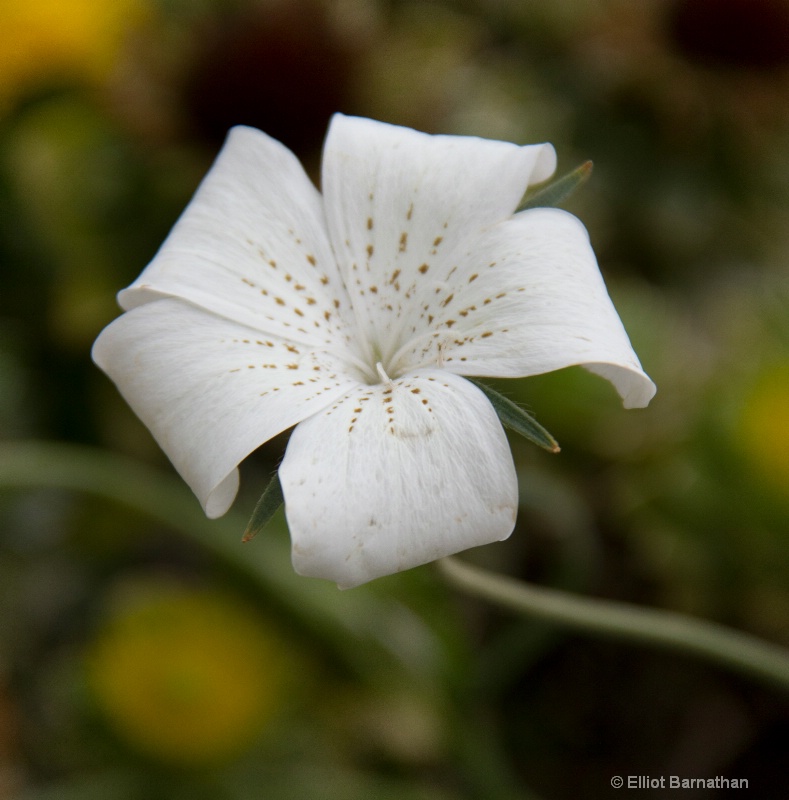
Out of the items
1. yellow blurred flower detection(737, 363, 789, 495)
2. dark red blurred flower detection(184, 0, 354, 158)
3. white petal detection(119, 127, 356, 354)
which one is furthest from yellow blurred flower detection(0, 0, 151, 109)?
yellow blurred flower detection(737, 363, 789, 495)

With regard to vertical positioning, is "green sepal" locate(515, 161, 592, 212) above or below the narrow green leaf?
above

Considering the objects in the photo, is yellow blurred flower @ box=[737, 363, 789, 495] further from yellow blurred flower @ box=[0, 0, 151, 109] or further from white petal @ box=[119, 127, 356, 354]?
yellow blurred flower @ box=[0, 0, 151, 109]

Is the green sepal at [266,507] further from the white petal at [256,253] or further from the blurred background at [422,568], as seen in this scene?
the blurred background at [422,568]

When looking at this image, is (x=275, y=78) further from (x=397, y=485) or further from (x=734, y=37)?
(x=397, y=485)

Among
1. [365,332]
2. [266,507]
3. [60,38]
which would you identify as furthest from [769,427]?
[60,38]

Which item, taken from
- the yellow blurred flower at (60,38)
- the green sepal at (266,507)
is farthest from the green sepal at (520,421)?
the yellow blurred flower at (60,38)

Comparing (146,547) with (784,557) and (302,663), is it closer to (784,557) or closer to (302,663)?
(302,663)
